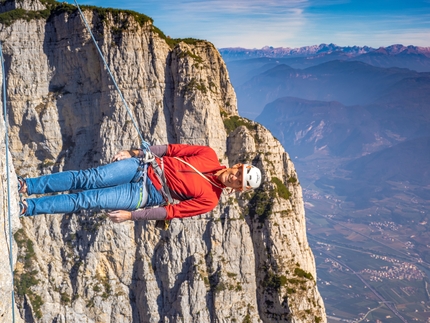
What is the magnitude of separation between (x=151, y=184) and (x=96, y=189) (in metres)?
1.45

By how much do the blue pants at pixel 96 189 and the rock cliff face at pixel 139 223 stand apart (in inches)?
1205

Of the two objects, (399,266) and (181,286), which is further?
(399,266)

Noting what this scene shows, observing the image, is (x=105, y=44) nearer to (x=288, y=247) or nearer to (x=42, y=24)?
(x=42, y=24)

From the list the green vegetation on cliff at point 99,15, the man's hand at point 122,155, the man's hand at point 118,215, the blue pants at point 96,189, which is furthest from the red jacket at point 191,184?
the green vegetation on cliff at point 99,15

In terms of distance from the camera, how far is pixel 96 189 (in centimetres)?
1302

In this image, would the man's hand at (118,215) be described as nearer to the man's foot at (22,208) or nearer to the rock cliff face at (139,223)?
the man's foot at (22,208)

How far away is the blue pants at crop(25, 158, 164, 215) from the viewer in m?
12.3

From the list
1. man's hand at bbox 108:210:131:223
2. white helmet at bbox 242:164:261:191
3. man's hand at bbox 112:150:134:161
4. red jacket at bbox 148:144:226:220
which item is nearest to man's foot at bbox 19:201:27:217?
man's hand at bbox 108:210:131:223

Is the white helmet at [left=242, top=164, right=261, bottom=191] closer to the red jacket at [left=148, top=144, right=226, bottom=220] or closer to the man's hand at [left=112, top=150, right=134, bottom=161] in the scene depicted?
the red jacket at [left=148, top=144, right=226, bottom=220]

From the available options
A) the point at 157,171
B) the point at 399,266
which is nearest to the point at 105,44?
the point at 157,171

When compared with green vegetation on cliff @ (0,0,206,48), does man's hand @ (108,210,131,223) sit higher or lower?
lower

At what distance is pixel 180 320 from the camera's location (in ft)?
141

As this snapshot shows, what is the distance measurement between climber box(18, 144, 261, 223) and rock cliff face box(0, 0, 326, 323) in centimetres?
3049

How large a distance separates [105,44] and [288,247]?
24.8 metres
